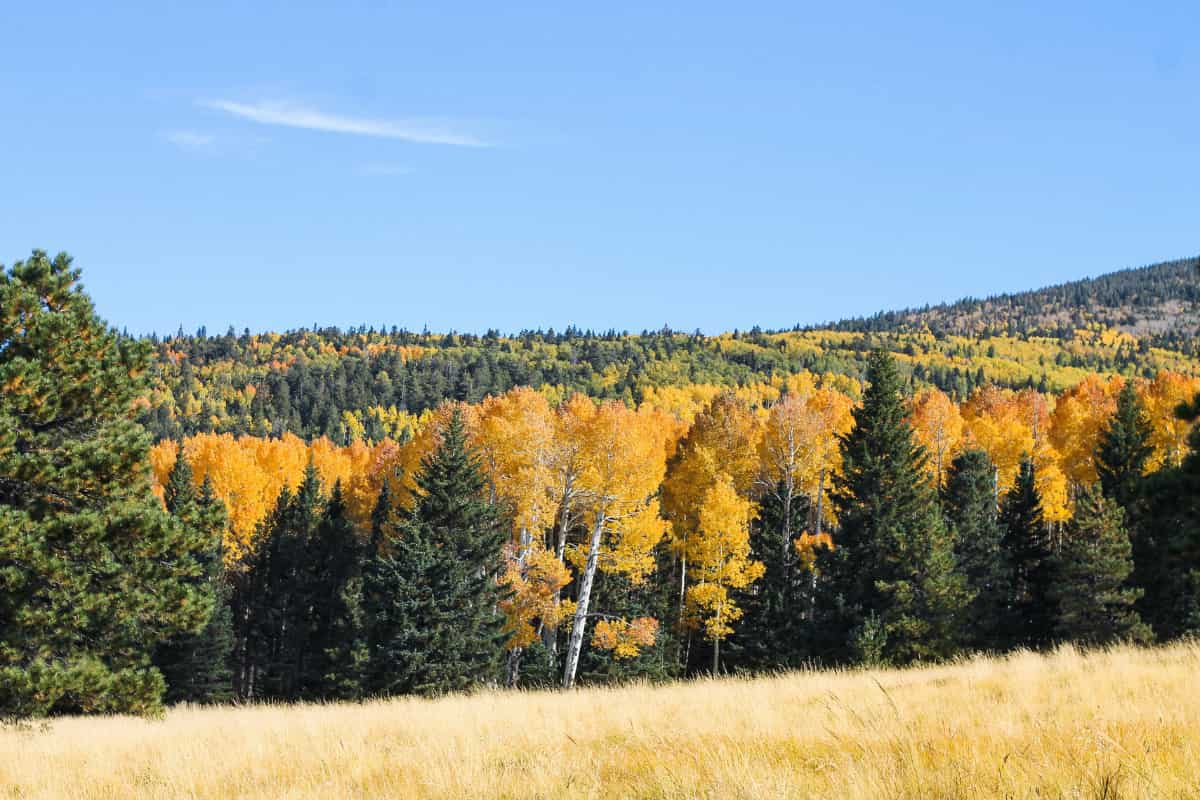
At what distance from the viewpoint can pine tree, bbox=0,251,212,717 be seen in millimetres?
17688

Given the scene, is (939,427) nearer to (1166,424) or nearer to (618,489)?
(1166,424)

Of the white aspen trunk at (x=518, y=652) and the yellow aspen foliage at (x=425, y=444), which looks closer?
the white aspen trunk at (x=518, y=652)

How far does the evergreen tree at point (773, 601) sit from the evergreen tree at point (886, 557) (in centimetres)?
287

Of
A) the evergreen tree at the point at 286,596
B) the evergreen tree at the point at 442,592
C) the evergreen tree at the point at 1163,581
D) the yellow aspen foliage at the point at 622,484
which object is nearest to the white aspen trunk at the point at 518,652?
the evergreen tree at the point at 442,592

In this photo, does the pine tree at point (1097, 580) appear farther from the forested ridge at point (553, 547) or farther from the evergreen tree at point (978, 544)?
the evergreen tree at point (978, 544)

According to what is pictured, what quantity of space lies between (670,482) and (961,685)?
115ft

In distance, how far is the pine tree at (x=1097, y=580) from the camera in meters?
37.4

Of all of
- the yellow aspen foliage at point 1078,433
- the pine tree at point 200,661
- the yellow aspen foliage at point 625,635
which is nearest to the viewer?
the yellow aspen foliage at point 625,635

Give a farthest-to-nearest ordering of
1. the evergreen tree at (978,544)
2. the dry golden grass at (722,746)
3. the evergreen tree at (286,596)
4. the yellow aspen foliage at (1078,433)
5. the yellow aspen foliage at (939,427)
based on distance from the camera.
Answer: the yellow aspen foliage at (939,427) → the yellow aspen foliage at (1078,433) → the evergreen tree at (286,596) → the evergreen tree at (978,544) → the dry golden grass at (722,746)

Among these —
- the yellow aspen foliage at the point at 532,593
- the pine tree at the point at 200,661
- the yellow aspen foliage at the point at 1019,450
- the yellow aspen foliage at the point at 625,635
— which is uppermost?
the yellow aspen foliage at the point at 1019,450

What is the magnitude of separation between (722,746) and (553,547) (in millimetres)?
37279

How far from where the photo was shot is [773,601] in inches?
1742

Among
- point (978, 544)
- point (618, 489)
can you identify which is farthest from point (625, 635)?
point (978, 544)

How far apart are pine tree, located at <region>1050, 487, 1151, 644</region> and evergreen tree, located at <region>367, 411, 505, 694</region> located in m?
22.4
